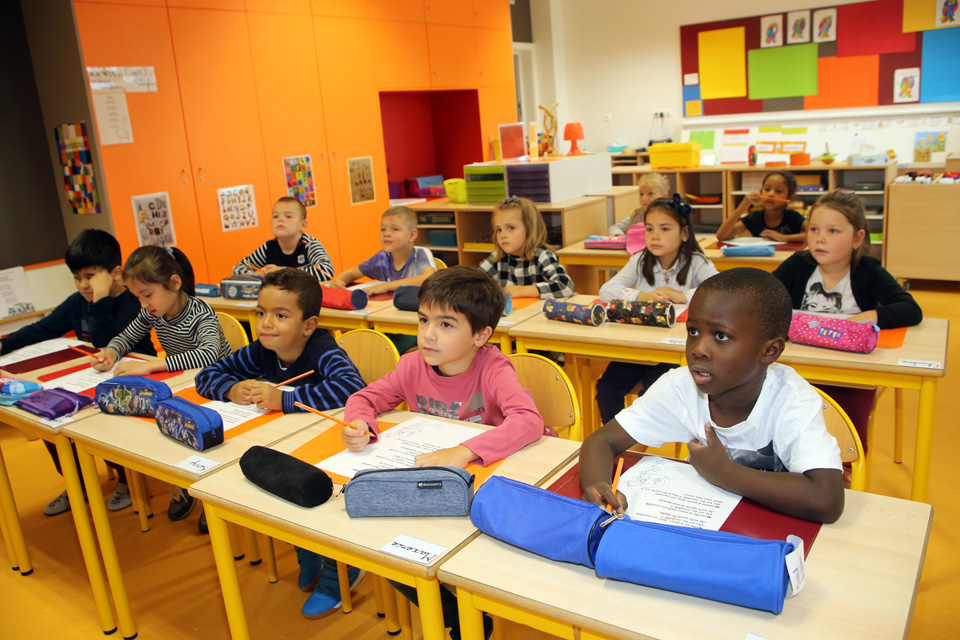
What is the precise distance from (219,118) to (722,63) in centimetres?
512

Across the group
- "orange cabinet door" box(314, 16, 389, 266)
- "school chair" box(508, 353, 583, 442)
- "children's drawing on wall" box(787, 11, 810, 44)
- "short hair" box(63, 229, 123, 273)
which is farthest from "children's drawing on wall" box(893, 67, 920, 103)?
"short hair" box(63, 229, 123, 273)

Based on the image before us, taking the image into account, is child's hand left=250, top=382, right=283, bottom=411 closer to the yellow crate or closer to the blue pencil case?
the blue pencil case

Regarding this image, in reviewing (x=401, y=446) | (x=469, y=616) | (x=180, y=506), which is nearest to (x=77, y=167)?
(x=180, y=506)

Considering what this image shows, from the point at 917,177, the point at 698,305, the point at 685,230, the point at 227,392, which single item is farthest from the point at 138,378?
the point at 917,177

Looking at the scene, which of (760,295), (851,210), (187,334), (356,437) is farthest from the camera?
(187,334)

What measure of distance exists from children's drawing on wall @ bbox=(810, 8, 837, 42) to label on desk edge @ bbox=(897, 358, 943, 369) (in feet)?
18.8

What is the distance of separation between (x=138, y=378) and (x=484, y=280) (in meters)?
1.02

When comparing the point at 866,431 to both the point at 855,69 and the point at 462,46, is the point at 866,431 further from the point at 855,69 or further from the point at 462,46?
the point at 855,69

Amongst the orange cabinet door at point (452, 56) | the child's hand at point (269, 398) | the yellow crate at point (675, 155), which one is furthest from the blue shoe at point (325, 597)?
the yellow crate at point (675, 155)

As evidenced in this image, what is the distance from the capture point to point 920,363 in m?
1.92

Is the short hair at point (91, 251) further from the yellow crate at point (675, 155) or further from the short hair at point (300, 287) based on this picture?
the yellow crate at point (675, 155)

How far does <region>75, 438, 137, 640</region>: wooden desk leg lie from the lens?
1.93 meters

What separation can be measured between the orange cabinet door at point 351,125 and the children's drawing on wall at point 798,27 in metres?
4.10

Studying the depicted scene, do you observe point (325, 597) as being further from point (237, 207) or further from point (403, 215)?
point (237, 207)
